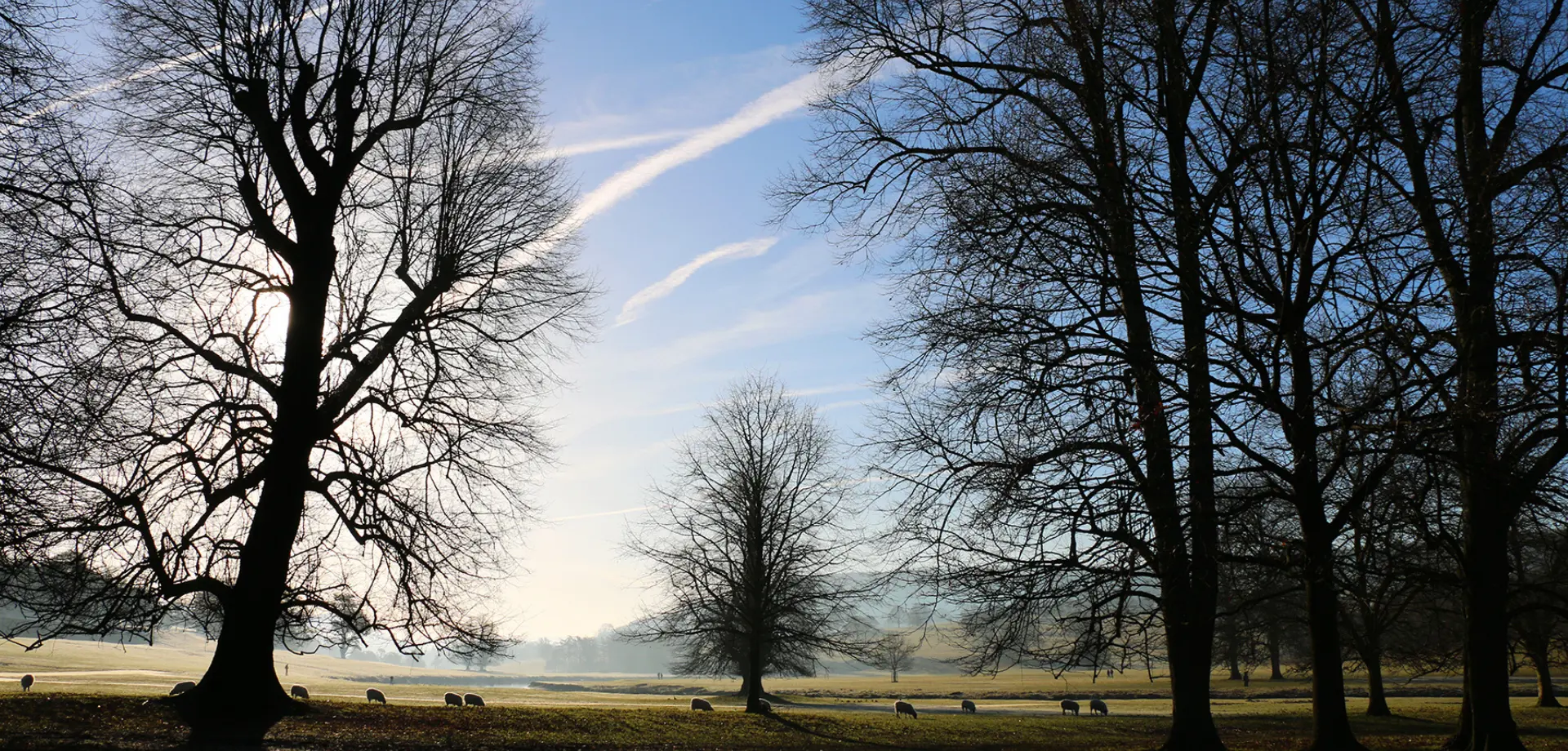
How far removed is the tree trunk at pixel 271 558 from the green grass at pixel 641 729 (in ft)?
1.52

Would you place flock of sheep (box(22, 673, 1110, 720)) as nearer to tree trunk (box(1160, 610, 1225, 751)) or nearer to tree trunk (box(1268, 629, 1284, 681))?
tree trunk (box(1268, 629, 1284, 681))

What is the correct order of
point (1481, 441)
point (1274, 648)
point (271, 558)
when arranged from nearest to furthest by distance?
point (1481, 441), point (271, 558), point (1274, 648)

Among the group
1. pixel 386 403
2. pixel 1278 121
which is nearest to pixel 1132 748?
pixel 1278 121

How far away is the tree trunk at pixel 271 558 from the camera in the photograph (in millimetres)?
13578

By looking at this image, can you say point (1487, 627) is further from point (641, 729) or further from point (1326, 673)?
point (641, 729)

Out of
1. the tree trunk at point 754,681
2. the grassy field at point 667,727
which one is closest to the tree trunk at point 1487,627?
the grassy field at point 667,727

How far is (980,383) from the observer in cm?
1235

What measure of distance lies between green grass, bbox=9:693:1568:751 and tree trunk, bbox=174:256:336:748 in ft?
1.52

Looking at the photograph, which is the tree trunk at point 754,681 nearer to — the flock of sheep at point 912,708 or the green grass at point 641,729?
the flock of sheep at point 912,708

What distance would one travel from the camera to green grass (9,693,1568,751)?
12047 mm

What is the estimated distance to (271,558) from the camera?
14.4 metres

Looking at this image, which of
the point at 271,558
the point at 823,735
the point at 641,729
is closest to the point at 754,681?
the point at 823,735

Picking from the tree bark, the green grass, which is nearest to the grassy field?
the green grass

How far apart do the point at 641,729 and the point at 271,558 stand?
7700 mm
